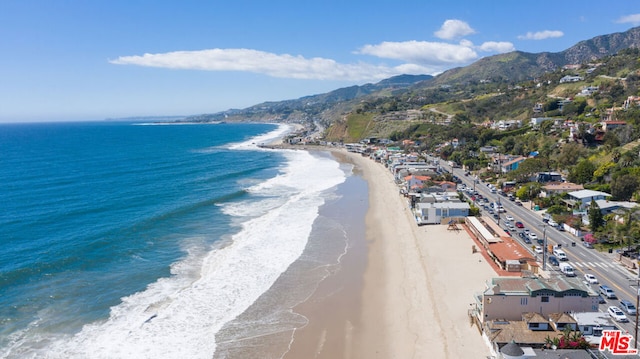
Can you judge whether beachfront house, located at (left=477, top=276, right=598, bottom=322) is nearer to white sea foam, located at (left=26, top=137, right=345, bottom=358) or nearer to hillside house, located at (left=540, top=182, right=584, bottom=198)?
white sea foam, located at (left=26, top=137, right=345, bottom=358)

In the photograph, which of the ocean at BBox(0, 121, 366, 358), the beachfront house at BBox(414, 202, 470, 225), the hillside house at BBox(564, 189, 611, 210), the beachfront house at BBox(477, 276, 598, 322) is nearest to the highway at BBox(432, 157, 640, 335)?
the beachfront house at BBox(477, 276, 598, 322)

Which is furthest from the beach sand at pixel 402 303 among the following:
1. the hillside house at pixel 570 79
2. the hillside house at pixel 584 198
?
the hillside house at pixel 570 79

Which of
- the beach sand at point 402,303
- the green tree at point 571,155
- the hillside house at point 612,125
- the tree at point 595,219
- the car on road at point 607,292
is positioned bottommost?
the beach sand at point 402,303

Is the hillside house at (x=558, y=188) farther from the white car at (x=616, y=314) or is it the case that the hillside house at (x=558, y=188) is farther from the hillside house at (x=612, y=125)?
the white car at (x=616, y=314)

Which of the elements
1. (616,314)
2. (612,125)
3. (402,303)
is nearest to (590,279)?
(616,314)

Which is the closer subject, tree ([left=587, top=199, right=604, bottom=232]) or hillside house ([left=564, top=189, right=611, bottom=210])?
tree ([left=587, top=199, right=604, bottom=232])

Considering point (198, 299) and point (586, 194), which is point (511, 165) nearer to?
point (586, 194)
